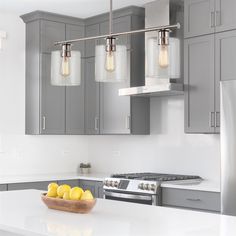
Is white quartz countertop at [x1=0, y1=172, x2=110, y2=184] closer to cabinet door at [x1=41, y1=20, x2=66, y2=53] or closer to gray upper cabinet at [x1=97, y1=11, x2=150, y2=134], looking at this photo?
gray upper cabinet at [x1=97, y1=11, x2=150, y2=134]

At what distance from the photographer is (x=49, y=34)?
591cm

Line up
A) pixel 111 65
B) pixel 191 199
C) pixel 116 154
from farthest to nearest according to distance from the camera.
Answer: pixel 116 154
pixel 191 199
pixel 111 65

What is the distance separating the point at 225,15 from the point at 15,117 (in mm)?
2636

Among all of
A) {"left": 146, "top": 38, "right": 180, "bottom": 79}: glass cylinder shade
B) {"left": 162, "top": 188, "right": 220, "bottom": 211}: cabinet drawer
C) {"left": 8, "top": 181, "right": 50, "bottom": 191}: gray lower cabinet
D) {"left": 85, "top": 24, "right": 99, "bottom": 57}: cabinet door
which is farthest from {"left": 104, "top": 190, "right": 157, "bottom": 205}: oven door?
{"left": 146, "top": 38, "right": 180, "bottom": 79}: glass cylinder shade

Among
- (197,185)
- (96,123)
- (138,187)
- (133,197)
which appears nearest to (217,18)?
(197,185)

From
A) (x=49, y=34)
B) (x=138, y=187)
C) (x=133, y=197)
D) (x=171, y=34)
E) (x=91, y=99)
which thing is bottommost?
(x=133, y=197)

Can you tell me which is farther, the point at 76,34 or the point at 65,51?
the point at 76,34

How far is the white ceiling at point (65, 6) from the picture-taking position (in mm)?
5418

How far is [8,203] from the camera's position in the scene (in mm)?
3359

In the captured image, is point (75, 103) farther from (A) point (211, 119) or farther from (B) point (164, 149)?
(A) point (211, 119)

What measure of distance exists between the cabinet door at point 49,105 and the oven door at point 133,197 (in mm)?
1046

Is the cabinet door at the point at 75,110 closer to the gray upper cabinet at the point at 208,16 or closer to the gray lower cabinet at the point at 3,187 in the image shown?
the gray lower cabinet at the point at 3,187

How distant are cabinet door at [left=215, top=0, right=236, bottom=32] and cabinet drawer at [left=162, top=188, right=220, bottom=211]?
4.81ft

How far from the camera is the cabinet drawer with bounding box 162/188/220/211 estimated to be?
4.43 meters
